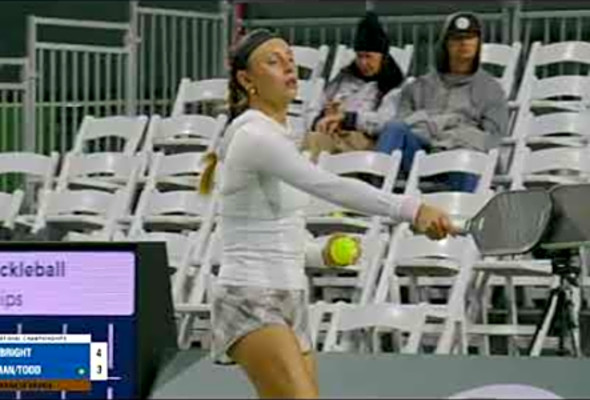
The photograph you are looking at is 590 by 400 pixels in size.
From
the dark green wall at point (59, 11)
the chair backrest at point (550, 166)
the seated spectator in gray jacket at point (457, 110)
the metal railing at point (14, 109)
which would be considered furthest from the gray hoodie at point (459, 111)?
the dark green wall at point (59, 11)

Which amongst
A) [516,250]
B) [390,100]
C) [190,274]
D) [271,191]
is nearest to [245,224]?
[271,191]

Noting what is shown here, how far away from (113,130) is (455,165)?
2.45 metres

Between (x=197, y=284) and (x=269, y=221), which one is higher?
(x=269, y=221)

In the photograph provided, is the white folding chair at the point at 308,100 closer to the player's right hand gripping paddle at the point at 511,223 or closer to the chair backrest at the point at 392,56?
the chair backrest at the point at 392,56

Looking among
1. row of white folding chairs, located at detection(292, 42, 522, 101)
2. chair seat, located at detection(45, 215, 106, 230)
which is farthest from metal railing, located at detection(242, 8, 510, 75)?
chair seat, located at detection(45, 215, 106, 230)

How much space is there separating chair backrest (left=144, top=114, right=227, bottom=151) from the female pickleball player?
14.7 feet

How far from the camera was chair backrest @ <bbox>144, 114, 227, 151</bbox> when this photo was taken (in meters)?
8.61

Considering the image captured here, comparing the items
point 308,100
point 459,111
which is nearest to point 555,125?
point 459,111

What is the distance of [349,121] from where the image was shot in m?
8.09

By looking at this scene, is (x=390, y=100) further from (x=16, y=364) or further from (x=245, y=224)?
(x=245, y=224)

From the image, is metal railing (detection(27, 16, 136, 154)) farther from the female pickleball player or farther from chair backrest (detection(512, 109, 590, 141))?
the female pickleball player

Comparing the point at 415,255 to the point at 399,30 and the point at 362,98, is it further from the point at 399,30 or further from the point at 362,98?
the point at 399,30

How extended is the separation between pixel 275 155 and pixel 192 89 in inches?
211
